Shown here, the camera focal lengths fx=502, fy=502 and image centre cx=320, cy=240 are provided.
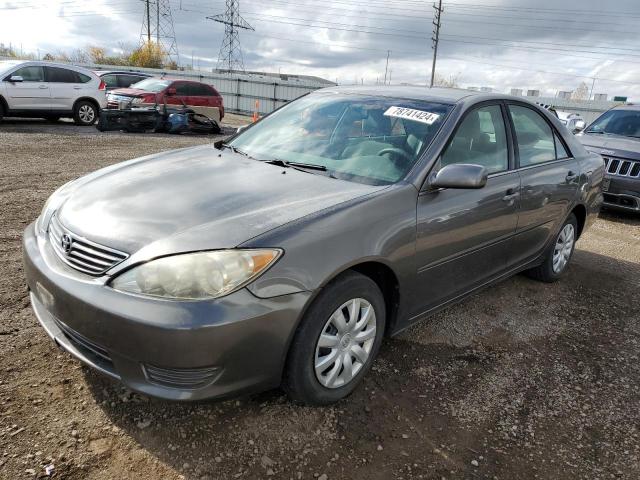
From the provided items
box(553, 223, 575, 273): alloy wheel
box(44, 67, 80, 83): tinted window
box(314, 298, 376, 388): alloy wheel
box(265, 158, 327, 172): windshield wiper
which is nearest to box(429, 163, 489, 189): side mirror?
box(265, 158, 327, 172): windshield wiper

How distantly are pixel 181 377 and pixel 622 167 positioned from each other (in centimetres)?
719

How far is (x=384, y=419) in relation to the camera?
2.56m

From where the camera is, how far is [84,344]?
227cm

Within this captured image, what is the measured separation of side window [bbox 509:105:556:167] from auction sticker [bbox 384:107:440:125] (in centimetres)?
91

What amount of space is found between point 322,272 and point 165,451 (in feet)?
3.46

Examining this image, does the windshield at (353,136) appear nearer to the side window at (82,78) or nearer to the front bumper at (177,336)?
the front bumper at (177,336)

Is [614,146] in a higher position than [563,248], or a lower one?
higher

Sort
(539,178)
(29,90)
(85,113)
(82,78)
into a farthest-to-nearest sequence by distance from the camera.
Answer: (85,113) < (82,78) < (29,90) < (539,178)

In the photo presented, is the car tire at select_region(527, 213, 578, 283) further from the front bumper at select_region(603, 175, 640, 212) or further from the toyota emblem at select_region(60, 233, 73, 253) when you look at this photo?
the toyota emblem at select_region(60, 233, 73, 253)

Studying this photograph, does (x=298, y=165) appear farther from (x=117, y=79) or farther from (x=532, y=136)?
(x=117, y=79)

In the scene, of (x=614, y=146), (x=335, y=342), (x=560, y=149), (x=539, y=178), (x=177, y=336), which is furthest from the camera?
(x=614, y=146)

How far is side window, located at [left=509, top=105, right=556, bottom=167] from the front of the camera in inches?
148

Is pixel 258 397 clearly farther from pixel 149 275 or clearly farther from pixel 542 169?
pixel 542 169

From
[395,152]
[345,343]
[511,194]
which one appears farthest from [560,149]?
[345,343]
